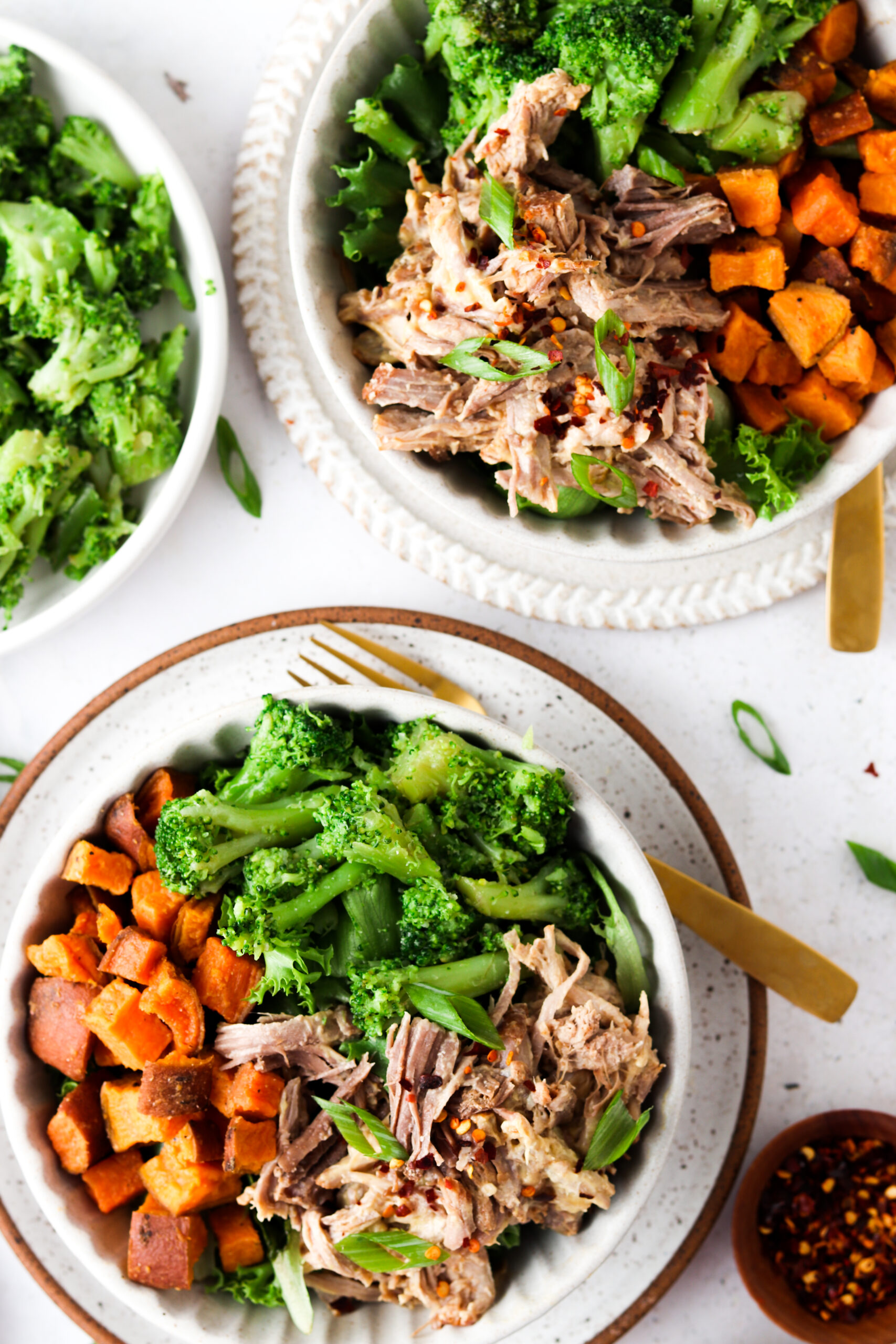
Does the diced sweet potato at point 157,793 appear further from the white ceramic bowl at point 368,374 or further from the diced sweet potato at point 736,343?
the diced sweet potato at point 736,343

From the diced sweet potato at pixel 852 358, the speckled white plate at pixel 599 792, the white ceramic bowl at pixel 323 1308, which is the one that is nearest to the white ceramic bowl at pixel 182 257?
the speckled white plate at pixel 599 792

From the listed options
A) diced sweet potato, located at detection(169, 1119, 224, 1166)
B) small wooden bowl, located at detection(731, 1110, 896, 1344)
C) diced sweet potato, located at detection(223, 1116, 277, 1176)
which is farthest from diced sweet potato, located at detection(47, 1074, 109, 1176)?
small wooden bowl, located at detection(731, 1110, 896, 1344)

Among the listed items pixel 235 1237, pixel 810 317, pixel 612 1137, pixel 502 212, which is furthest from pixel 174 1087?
pixel 810 317

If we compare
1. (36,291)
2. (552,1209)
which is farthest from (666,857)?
(36,291)

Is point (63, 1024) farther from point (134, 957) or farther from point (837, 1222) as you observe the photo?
point (837, 1222)

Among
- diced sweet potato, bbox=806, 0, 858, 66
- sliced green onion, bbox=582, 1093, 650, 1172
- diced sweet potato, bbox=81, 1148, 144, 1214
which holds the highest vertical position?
diced sweet potato, bbox=806, 0, 858, 66

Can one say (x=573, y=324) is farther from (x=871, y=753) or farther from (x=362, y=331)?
(x=871, y=753)

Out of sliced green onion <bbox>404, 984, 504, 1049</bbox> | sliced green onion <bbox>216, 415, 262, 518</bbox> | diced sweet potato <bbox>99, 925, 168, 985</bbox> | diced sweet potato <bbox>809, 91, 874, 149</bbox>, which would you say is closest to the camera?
sliced green onion <bbox>404, 984, 504, 1049</bbox>

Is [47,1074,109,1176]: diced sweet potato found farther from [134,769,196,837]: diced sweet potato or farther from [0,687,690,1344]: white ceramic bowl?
[134,769,196,837]: diced sweet potato
